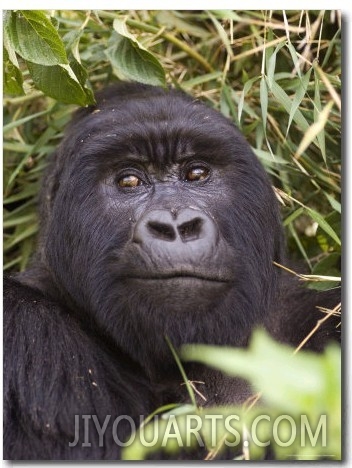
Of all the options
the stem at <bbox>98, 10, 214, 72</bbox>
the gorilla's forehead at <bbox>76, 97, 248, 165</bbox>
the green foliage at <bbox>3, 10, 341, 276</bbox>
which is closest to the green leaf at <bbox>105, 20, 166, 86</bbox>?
the green foliage at <bbox>3, 10, 341, 276</bbox>

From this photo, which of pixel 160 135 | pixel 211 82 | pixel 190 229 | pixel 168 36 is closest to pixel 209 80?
pixel 211 82

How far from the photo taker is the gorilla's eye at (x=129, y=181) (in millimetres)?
2477

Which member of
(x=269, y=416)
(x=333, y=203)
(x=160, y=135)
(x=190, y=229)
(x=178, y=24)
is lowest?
(x=269, y=416)

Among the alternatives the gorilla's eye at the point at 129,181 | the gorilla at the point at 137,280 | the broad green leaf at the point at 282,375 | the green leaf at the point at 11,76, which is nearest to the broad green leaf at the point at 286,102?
the gorilla at the point at 137,280

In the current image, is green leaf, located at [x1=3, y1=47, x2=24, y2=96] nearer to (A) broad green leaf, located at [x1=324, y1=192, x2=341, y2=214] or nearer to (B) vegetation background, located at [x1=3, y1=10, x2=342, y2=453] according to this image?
(B) vegetation background, located at [x1=3, y1=10, x2=342, y2=453]

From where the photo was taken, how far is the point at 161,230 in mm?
2201

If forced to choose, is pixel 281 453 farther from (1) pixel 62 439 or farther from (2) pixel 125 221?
(2) pixel 125 221

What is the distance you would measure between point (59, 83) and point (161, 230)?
2.61 feet

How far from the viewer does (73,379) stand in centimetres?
229

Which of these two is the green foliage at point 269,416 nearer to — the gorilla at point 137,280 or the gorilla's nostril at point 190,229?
the gorilla at point 137,280

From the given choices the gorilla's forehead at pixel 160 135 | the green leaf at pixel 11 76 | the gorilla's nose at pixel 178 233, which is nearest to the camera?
the gorilla's nose at pixel 178 233

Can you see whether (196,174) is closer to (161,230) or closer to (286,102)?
(161,230)

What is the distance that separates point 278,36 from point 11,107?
130 cm

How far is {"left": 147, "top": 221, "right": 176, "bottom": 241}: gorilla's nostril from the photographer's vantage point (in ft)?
7.13
